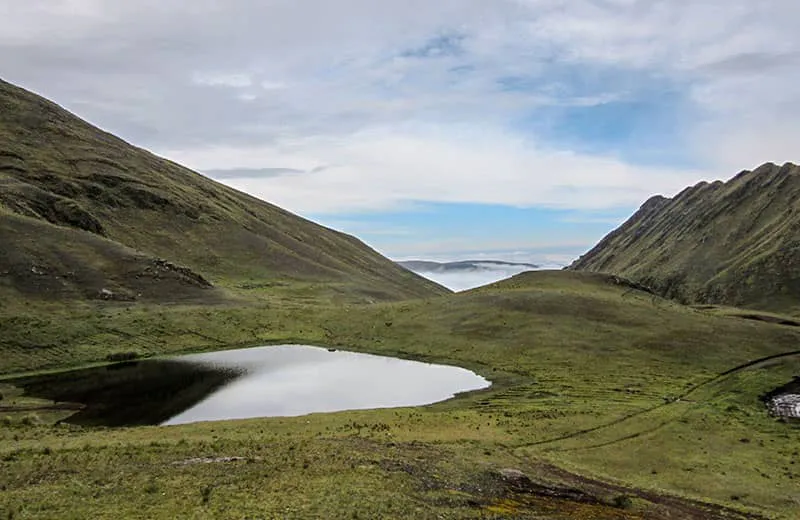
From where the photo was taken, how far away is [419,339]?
10081 centimetres

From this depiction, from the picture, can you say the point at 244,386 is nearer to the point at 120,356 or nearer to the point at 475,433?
the point at 120,356

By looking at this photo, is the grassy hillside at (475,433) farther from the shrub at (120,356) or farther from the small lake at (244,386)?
the small lake at (244,386)

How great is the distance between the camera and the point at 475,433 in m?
52.2

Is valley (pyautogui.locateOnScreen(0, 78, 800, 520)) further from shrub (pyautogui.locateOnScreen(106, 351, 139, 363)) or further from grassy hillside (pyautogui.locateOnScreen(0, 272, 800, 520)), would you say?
shrub (pyautogui.locateOnScreen(106, 351, 139, 363))

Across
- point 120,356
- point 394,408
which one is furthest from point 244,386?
point 120,356

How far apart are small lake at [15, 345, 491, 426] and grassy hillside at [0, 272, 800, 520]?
14.6 feet

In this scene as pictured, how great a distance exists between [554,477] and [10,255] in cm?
10955

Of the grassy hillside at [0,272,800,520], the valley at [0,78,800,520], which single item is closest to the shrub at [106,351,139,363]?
the valley at [0,78,800,520]

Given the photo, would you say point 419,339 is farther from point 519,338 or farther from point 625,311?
point 625,311

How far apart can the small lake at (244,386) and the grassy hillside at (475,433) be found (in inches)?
176

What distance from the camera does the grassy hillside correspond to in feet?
103

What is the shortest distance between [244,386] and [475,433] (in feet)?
102

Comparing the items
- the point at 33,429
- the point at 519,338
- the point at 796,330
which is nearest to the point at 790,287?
the point at 796,330

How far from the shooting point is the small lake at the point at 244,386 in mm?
61312
